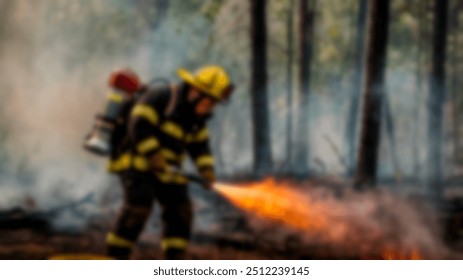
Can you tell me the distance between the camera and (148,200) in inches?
255

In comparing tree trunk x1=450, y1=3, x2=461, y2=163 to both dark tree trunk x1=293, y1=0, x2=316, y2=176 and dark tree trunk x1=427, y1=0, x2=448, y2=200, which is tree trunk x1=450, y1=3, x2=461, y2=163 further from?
dark tree trunk x1=293, y1=0, x2=316, y2=176

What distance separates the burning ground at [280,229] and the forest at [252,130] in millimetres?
16

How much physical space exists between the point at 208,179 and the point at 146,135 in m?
0.80

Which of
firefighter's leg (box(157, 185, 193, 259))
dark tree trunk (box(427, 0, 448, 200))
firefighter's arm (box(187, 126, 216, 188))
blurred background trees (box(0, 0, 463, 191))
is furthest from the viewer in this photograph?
dark tree trunk (box(427, 0, 448, 200))

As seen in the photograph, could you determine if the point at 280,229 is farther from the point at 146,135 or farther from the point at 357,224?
the point at 146,135

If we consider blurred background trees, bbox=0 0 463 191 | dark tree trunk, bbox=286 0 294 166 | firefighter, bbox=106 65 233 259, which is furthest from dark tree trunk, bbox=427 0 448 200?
firefighter, bbox=106 65 233 259

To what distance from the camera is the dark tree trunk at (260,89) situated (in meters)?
8.59

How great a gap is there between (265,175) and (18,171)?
115 inches

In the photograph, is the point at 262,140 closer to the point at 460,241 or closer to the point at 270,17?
the point at 270,17

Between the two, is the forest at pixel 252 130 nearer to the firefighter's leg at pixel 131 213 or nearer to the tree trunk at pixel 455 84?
the tree trunk at pixel 455 84

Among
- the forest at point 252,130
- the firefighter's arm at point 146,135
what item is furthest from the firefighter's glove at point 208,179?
the firefighter's arm at point 146,135

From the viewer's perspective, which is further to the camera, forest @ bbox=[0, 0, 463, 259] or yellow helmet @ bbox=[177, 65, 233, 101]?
forest @ bbox=[0, 0, 463, 259]

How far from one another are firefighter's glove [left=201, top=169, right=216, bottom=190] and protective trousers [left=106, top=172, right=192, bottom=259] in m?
0.20

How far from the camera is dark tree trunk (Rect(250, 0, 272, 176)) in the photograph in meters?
8.59
